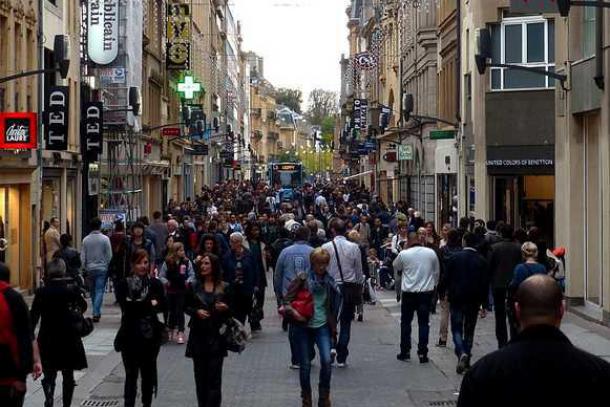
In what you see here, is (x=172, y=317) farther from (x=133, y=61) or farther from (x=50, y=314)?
(x=133, y=61)

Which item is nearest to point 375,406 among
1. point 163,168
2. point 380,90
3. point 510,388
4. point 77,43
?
point 510,388

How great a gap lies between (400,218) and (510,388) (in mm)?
22029

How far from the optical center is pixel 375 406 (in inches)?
488

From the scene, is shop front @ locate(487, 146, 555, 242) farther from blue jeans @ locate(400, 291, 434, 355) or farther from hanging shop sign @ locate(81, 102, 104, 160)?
blue jeans @ locate(400, 291, 434, 355)

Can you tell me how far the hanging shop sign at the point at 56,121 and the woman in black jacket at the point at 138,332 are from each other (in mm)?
16883

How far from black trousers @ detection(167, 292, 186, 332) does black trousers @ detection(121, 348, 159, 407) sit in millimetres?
6438

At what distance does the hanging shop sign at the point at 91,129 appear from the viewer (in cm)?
3419

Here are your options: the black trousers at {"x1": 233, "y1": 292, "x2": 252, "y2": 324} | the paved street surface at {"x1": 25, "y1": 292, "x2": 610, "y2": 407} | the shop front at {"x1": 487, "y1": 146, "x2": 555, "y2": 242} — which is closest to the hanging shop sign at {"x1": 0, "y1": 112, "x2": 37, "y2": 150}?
the paved street surface at {"x1": 25, "y1": 292, "x2": 610, "y2": 407}

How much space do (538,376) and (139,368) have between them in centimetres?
702

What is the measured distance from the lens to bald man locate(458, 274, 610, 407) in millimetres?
4809

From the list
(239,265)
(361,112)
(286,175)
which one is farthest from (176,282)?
(286,175)

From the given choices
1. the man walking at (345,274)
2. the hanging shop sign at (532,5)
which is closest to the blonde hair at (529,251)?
the man walking at (345,274)

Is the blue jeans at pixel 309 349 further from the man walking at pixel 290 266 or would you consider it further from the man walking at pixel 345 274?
the man walking at pixel 345 274

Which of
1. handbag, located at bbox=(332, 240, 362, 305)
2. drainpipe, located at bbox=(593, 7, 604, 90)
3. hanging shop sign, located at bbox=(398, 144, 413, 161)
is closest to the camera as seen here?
handbag, located at bbox=(332, 240, 362, 305)
